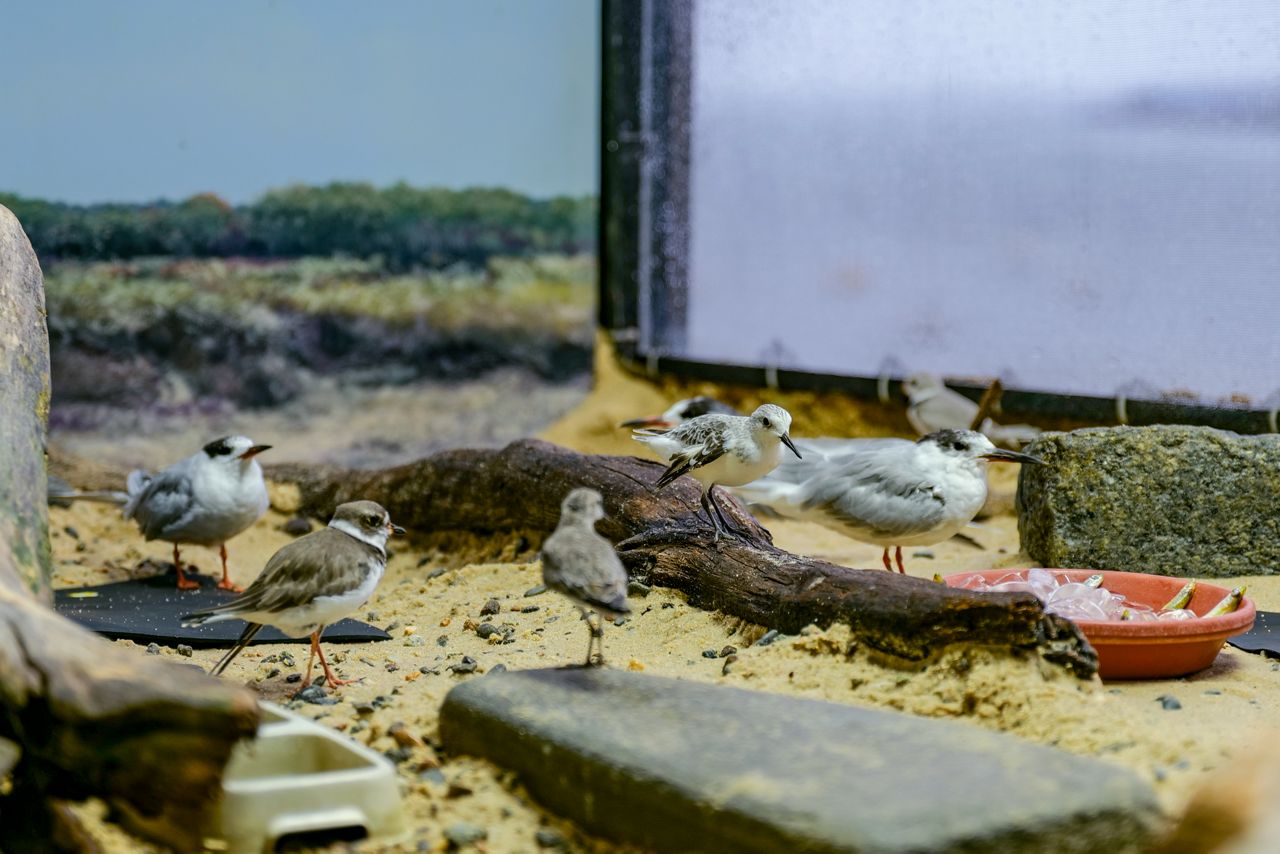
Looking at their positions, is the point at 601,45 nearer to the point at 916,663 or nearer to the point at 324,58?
the point at 324,58

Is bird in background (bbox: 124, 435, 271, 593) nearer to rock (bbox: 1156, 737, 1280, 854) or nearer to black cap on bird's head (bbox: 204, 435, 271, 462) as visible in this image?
black cap on bird's head (bbox: 204, 435, 271, 462)

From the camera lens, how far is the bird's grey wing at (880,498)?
5008 mm

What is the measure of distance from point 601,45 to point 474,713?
790 cm

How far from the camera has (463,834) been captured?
9.89ft

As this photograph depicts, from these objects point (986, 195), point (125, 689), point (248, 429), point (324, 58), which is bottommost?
point (248, 429)

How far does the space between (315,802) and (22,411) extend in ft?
5.78

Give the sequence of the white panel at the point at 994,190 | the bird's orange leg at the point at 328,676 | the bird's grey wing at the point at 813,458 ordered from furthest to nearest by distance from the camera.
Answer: the white panel at the point at 994,190 → the bird's grey wing at the point at 813,458 → the bird's orange leg at the point at 328,676

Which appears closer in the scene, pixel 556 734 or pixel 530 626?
pixel 556 734

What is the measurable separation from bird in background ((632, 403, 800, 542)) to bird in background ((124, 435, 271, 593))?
2422 mm

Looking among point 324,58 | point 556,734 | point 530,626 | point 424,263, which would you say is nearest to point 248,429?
point 424,263

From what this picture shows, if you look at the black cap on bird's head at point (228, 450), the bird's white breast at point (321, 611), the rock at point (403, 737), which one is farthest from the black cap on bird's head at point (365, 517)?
the black cap on bird's head at point (228, 450)

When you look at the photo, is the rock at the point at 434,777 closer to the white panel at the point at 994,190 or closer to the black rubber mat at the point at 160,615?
the black rubber mat at the point at 160,615

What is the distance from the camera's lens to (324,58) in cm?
934

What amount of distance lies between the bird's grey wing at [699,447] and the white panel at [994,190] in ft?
12.2
